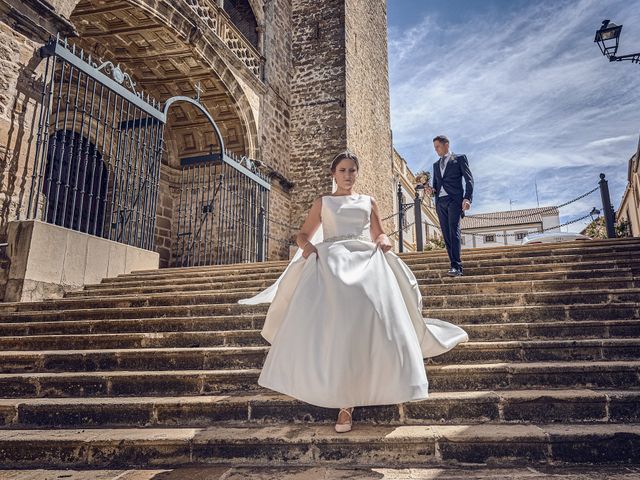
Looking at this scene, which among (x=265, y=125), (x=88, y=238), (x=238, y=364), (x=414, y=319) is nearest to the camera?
(x=414, y=319)

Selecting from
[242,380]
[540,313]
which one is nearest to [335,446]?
[242,380]

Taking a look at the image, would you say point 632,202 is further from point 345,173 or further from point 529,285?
point 345,173

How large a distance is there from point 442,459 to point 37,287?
492 cm

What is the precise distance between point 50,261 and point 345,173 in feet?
14.2

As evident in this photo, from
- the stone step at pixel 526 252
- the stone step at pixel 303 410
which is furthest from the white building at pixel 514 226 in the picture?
the stone step at pixel 303 410

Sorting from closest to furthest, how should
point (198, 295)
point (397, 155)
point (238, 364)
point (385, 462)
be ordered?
point (385, 462) < point (238, 364) < point (198, 295) < point (397, 155)

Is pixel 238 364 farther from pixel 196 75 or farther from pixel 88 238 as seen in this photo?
pixel 196 75

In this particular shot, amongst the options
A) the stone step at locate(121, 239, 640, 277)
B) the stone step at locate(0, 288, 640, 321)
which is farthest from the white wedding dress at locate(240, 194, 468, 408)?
the stone step at locate(121, 239, 640, 277)

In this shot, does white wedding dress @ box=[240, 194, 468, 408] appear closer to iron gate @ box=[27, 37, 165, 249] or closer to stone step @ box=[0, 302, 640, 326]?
stone step @ box=[0, 302, 640, 326]

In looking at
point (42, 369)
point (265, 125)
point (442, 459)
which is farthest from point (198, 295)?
point (265, 125)

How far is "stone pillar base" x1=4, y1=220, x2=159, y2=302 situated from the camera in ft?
16.8

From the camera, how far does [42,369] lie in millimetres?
3471

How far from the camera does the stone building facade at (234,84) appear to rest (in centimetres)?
579

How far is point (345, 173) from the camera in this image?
9.14ft
